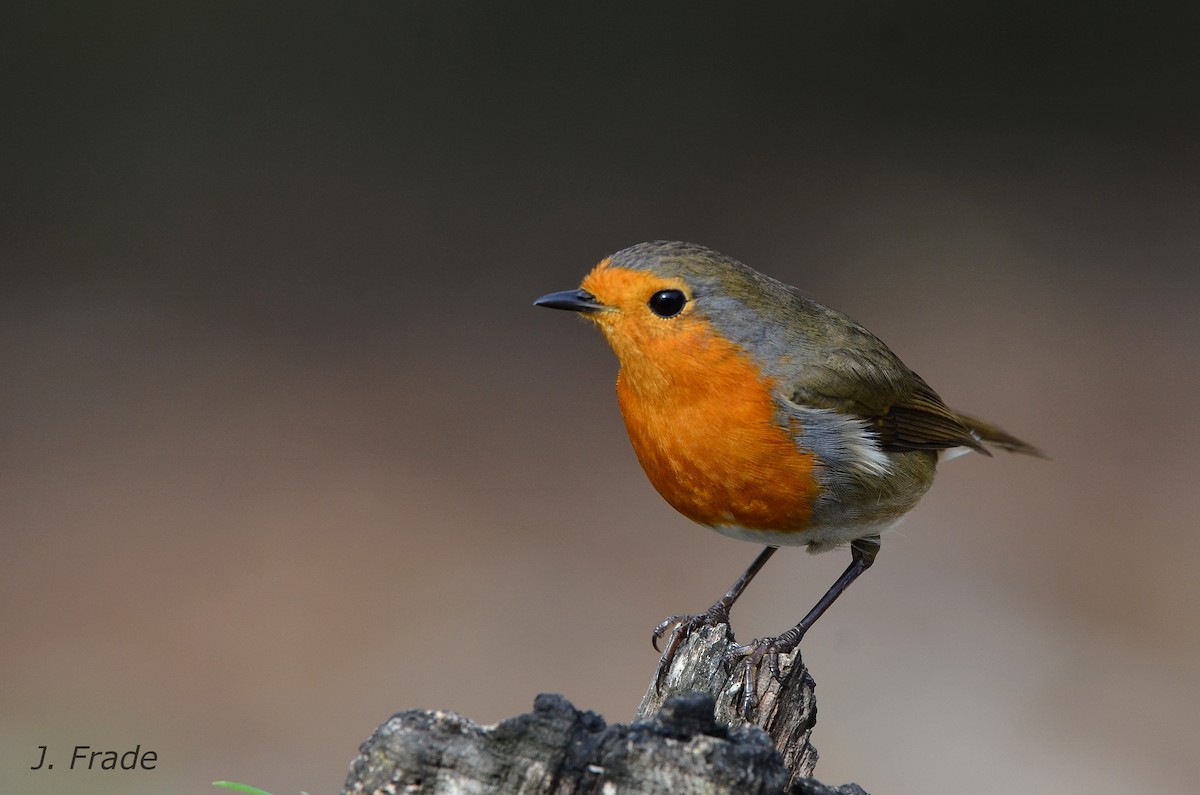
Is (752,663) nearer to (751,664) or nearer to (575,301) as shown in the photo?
(751,664)

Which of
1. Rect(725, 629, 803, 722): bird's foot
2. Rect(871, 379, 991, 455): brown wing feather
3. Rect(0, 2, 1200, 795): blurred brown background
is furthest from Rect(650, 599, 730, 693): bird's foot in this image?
Rect(0, 2, 1200, 795): blurred brown background

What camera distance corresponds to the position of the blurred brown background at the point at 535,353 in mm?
7332

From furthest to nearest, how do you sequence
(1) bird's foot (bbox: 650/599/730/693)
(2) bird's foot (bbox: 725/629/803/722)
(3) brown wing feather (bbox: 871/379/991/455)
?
1. (3) brown wing feather (bbox: 871/379/991/455)
2. (1) bird's foot (bbox: 650/599/730/693)
3. (2) bird's foot (bbox: 725/629/803/722)

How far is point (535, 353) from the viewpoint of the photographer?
10.2 metres

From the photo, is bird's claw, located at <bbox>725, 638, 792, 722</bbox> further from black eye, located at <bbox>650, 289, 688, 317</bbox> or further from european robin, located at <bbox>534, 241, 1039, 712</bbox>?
black eye, located at <bbox>650, 289, 688, 317</bbox>

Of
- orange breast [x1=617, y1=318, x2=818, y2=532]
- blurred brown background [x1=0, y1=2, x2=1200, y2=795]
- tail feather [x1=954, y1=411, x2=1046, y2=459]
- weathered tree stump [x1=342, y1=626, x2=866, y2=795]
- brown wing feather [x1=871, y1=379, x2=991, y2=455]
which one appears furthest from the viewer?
blurred brown background [x1=0, y1=2, x2=1200, y2=795]

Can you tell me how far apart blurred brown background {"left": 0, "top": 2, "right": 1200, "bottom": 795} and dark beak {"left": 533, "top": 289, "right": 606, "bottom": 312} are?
135 inches

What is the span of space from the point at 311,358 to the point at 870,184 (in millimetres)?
4740

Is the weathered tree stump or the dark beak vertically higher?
the dark beak

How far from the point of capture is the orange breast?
12.6 feet

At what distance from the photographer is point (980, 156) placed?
1100 centimetres

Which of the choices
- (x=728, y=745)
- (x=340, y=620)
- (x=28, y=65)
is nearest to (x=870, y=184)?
(x=340, y=620)

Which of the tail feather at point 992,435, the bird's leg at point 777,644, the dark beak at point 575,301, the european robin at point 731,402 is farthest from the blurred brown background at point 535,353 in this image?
the dark beak at point 575,301

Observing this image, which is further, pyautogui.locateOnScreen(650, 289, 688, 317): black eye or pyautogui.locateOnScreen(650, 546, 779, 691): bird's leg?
pyautogui.locateOnScreen(650, 546, 779, 691): bird's leg
